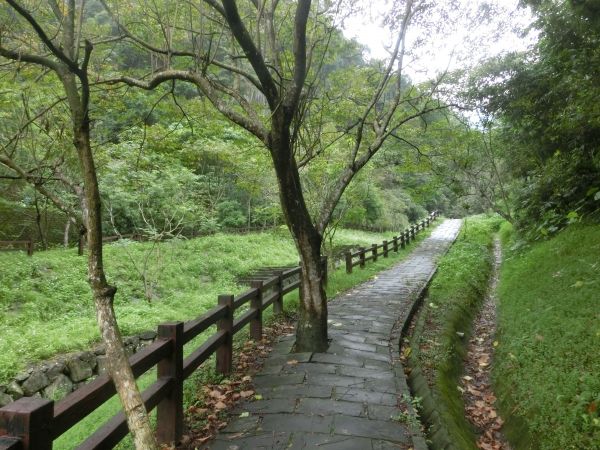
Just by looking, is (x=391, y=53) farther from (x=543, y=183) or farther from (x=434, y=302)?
(x=543, y=183)

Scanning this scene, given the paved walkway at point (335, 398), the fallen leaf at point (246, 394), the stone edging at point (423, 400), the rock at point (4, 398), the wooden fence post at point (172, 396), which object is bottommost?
the rock at point (4, 398)

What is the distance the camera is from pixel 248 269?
19.4 meters

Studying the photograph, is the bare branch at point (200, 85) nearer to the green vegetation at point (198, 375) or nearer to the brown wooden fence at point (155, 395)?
the brown wooden fence at point (155, 395)

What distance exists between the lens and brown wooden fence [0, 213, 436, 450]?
217 centimetres

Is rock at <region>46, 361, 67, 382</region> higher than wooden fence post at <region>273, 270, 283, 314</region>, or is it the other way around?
wooden fence post at <region>273, 270, 283, 314</region>

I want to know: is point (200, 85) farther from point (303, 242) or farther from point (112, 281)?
point (112, 281)

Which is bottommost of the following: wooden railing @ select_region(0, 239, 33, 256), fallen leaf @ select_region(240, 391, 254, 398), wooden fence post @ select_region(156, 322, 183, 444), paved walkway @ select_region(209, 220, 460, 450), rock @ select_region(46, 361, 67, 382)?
rock @ select_region(46, 361, 67, 382)

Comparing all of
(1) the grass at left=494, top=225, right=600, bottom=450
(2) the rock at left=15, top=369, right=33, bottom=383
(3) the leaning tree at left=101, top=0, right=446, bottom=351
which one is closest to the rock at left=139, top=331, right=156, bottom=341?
(2) the rock at left=15, top=369, right=33, bottom=383

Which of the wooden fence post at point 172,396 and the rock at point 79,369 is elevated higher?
the wooden fence post at point 172,396

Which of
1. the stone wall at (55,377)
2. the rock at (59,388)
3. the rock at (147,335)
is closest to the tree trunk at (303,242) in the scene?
the stone wall at (55,377)

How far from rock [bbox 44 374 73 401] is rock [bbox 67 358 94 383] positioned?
0.16 metres

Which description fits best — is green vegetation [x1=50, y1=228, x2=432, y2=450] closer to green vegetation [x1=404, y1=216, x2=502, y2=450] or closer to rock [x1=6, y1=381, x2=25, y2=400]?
green vegetation [x1=404, y1=216, x2=502, y2=450]

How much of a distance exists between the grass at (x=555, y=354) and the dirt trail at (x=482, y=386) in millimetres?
171

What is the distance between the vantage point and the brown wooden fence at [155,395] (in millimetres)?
2166
